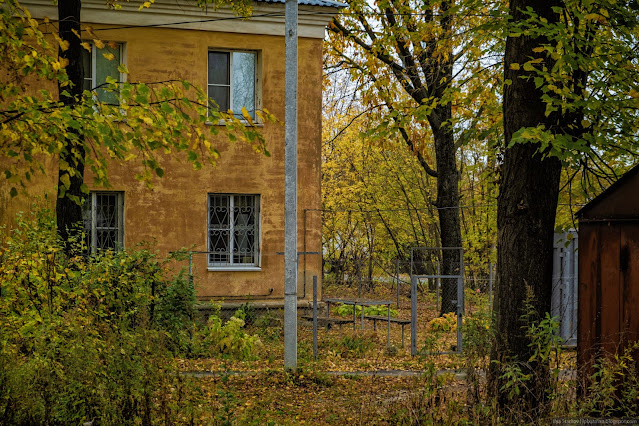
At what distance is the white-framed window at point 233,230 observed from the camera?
57.0 feet

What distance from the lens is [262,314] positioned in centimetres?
1731

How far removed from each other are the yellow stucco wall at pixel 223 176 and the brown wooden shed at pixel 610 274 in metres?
10.4


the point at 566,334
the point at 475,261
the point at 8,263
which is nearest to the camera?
the point at 8,263

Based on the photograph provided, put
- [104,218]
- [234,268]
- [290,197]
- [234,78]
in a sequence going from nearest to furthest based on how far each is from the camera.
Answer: [290,197] < [104,218] < [234,268] < [234,78]

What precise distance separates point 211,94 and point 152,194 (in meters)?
2.63

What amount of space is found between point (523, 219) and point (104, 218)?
11500 millimetres

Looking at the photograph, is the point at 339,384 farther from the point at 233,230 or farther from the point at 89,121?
the point at 233,230

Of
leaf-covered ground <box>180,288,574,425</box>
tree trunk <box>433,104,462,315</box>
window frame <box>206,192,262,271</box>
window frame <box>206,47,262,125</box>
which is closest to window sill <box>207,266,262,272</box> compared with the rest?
window frame <box>206,192,262,271</box>

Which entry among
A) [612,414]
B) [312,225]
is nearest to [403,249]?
[312,225]

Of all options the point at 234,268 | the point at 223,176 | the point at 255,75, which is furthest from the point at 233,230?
the point at 255,75

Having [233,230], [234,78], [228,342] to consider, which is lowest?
[228,342]

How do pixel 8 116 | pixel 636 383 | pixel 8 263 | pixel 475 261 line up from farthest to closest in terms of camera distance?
1. pixel 475 261
2. pixel 8 263
3. pixel 636 383
4. pixel 8 116

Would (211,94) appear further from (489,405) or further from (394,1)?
(489,405)

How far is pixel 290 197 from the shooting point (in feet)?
34.0
